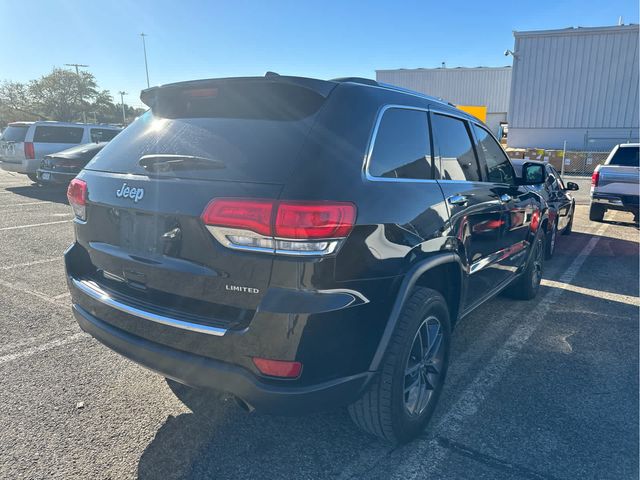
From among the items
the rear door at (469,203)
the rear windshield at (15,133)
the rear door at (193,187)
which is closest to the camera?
the rear door at (193,187)

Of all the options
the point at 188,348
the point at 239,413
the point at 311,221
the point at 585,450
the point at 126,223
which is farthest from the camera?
the point at 239,413

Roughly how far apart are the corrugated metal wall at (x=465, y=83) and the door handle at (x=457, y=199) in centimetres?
4419

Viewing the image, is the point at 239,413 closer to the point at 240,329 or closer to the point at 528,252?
the point at 240,329

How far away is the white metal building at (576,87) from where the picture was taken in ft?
92.5

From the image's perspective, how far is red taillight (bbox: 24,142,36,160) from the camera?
1258 centimetres

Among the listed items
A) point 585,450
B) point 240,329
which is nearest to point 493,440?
point 585,450

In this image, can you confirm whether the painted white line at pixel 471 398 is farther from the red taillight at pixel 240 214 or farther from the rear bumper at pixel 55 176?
the rear bumper at pixel 55 176

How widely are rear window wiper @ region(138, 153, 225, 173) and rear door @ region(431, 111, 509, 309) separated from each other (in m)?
1.36

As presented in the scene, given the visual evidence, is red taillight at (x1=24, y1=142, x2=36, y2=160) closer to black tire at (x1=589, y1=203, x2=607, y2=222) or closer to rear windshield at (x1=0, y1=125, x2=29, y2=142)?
rear windshield at (x1=0, y1=125, x2=29, y2=142)

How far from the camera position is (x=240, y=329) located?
1.88 metres

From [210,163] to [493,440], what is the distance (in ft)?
6.91

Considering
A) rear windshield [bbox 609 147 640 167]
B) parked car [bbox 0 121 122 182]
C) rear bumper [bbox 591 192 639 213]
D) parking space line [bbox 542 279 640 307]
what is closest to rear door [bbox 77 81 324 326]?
parking space line [bbox 542 279 640 307]

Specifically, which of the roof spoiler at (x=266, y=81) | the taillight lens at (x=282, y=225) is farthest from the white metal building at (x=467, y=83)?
the taillight lens at (x=282, y=225)

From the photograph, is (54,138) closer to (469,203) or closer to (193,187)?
(193,187)
